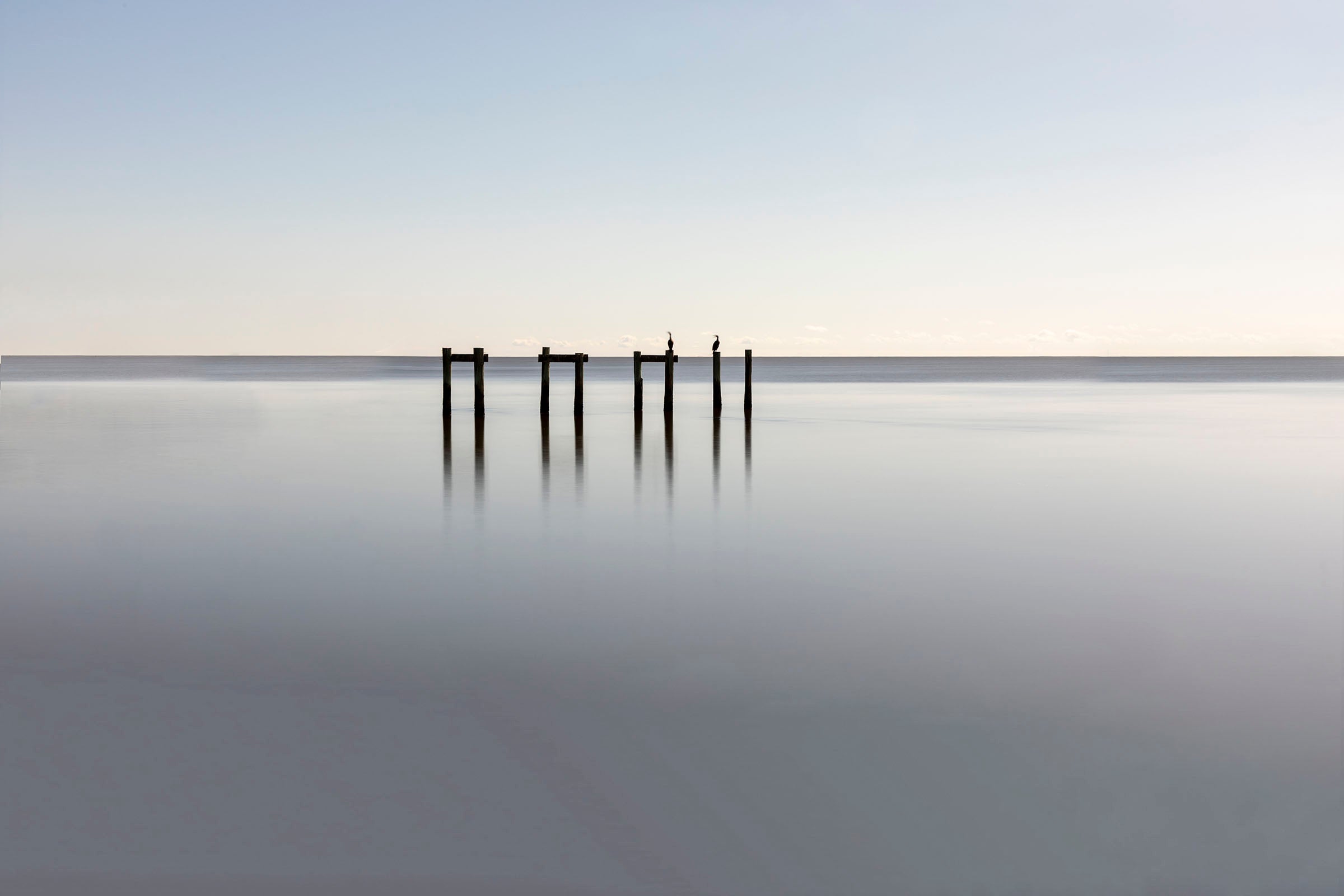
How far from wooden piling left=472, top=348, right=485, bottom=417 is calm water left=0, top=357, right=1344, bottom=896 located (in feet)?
34.6

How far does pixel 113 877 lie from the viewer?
13.9 ft

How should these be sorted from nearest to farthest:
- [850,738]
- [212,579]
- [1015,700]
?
1. [850,738]
2. [1015,700]
3. [212,579]

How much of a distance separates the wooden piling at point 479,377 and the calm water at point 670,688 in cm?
1055

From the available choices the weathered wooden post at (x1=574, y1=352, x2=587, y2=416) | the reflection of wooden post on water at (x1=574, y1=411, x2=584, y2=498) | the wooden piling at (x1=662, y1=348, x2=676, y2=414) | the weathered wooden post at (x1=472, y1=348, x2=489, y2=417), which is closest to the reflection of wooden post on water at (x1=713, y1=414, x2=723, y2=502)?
the wooden piling at (x1=662, y1=348, x2=676, y2=414)

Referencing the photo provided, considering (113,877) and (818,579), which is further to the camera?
(818,579)

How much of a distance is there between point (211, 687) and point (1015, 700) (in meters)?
4.86

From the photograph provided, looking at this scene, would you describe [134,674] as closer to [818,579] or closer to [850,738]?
[850,738]

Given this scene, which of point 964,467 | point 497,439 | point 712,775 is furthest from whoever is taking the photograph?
point 497,439

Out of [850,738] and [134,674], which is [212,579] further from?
[850,738]

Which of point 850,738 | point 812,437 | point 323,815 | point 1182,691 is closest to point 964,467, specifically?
point 812,437

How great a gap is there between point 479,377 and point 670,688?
21831 millimetres

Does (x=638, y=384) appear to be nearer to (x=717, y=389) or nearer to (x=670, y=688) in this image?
(x=717, y=389)

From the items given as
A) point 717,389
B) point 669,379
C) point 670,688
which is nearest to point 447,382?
point 669,379

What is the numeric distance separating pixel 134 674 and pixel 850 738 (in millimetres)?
4481
